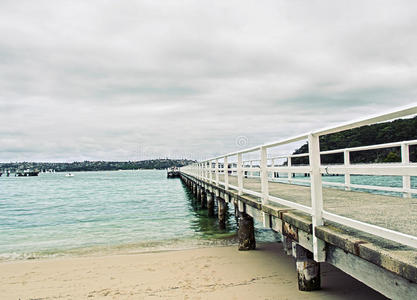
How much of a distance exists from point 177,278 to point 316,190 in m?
3.96

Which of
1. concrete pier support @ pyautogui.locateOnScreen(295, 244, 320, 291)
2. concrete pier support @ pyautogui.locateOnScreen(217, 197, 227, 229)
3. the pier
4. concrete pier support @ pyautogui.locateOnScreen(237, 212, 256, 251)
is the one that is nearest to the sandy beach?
concrete pier support @ pyautogui.locateOnScreen(295, 244, 320, 291)

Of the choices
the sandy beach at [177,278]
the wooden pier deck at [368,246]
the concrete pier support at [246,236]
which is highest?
the wooden pier deck at [368,246]


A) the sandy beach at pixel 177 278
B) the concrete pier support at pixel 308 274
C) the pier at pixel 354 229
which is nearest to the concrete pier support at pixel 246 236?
the sandy beach at pixel 177 278

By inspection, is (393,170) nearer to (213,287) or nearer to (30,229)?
(213,287)

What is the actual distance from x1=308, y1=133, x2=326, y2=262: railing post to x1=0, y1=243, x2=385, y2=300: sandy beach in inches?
53.8

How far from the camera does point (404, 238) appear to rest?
2.59 meters

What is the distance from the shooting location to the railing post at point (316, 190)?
3.87 meters

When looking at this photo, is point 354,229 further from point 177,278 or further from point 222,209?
point 222,209

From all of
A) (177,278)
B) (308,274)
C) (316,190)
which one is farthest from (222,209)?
(316,190)

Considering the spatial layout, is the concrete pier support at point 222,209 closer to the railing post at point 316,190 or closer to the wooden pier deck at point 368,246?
the wooden pier deck at point 368,246

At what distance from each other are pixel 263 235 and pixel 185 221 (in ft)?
19.0

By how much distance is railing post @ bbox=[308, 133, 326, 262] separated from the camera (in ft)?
12.7

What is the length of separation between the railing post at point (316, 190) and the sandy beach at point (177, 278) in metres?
1.37

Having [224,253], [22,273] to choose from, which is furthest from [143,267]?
[22,273]
